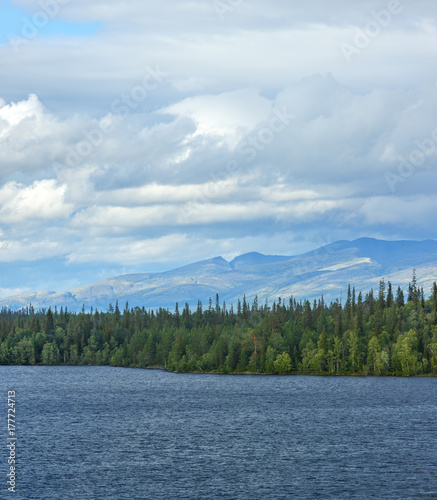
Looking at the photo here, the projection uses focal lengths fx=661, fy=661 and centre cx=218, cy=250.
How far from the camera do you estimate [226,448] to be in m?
112

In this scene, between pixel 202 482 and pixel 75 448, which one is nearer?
pixel 202 482

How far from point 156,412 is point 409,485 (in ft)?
272

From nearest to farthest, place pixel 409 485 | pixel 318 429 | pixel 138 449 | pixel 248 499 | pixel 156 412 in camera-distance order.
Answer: pixel 248 499 < pixel 409 485 < pixel 138 449 < pixel 318 429 < pixel 156 412

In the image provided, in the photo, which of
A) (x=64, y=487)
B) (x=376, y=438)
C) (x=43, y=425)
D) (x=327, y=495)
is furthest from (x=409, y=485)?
(x=43, y=425)

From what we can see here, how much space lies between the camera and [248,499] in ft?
268

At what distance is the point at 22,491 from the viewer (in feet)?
277

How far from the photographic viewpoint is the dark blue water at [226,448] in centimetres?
8644

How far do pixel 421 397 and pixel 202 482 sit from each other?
111107 millimetres

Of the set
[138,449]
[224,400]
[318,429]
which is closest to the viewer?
[138,449]

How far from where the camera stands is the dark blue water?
8644cm

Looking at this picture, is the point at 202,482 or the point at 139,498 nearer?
the point at 139,498

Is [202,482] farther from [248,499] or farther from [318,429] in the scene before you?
[318,429]

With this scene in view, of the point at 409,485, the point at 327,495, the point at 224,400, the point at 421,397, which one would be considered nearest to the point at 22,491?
the point at 327,495

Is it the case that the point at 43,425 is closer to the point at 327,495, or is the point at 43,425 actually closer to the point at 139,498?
the point at 139,498
